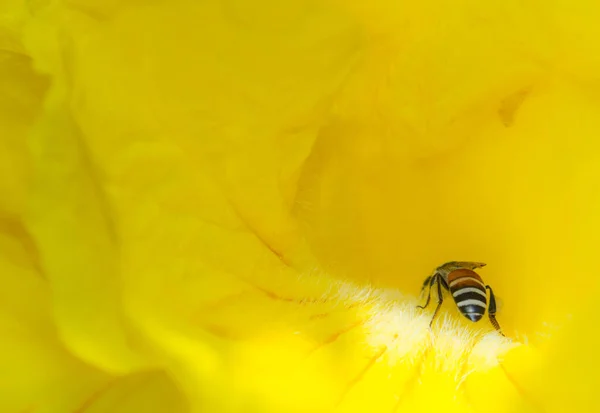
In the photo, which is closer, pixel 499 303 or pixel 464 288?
pixel 464 288

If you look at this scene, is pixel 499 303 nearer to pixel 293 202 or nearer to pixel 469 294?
pixel 469 294

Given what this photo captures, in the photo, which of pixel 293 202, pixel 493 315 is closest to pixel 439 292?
pixel 493 315

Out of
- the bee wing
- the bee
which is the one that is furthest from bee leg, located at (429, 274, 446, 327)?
the bee wing

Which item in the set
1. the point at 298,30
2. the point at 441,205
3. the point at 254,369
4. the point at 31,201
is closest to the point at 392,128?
the point at 441,205

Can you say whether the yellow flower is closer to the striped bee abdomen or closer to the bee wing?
the bee wing
